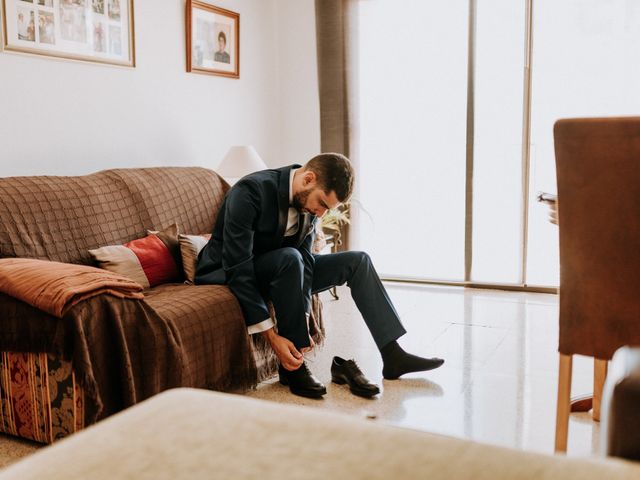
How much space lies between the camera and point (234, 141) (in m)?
4.40

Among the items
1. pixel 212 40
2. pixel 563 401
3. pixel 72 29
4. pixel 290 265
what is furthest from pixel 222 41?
pixel 563 401

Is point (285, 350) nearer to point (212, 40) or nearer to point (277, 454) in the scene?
point (277, 454)

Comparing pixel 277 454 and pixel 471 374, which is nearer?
pixel 277 454

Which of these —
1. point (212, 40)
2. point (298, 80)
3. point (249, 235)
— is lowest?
point (249, 235)

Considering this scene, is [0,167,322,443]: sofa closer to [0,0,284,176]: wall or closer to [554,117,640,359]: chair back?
[0,0,284,176]: wall

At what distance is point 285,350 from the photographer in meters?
2.46

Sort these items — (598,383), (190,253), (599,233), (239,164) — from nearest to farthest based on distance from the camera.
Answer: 1. (599,233)
2. (598,383)
3. (190,253)
4. (239,164)

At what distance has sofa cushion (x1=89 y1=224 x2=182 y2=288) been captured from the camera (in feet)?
8.34

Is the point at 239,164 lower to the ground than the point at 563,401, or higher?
higher

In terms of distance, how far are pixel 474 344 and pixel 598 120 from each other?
1671 millimetres

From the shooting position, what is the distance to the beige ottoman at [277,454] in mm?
559

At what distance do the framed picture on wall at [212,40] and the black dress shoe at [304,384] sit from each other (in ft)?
6.94

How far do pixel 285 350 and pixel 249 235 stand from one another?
446 mm

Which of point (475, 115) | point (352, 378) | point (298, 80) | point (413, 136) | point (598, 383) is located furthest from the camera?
point (298, 80)
